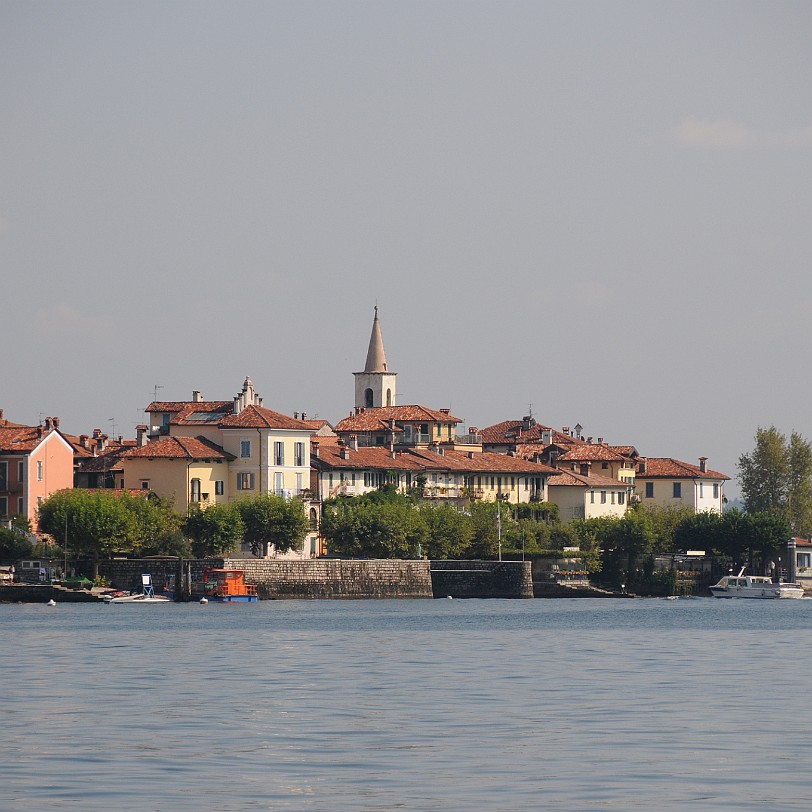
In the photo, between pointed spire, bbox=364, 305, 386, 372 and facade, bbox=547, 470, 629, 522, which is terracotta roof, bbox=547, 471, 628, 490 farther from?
pointed spire, bbox=364, 305, 386, 372

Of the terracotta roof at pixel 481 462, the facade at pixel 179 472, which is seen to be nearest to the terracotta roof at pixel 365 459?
the terracotta roof at pixel 481 462

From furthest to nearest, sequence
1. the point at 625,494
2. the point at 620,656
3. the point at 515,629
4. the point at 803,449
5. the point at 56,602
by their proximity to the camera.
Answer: the point at 803,449 → the point at 625,494 → the point at 56,602 → the point at 515,629 → the point at 620,656

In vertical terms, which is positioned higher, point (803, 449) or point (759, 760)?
point (803, 449)

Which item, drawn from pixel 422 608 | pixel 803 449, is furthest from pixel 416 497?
pixel 803 449

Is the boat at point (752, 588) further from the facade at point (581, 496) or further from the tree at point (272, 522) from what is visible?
the tree at point (272, 522)

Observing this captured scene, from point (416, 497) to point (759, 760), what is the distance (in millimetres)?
101187

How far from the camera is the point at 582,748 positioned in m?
37.4

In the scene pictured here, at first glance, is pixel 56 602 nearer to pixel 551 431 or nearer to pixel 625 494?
pixel 625 494

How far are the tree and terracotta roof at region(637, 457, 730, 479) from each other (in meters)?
56.4

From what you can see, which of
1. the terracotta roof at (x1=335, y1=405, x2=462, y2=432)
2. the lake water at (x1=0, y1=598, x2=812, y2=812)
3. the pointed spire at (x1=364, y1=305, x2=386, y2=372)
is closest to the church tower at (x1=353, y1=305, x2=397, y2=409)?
the pointed spire at (x1=364, y1=305, x2=386, y2=372)

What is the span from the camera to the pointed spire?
190000 millimetres

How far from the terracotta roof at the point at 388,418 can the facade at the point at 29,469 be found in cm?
4357

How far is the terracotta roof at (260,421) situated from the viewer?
12469 cm

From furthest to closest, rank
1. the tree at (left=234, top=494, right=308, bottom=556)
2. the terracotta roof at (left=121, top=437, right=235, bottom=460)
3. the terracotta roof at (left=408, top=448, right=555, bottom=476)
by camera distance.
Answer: the terracotta roof at (left=408, top=448, right=555, bottom=476) < the terracotta roof at (left=121, top=437, right=235, bottom=460) < the tree at (left=234, top=494, right=308, bottom=556)
